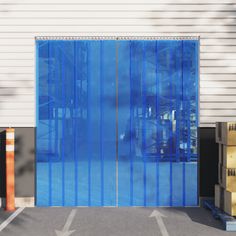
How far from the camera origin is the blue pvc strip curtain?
7754 millimetres

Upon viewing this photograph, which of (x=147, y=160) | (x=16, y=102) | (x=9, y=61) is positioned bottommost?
(x=147, y=160)

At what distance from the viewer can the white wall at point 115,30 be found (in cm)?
772

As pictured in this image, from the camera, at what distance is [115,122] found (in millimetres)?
7785

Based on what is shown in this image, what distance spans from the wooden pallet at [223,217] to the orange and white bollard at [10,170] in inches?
153

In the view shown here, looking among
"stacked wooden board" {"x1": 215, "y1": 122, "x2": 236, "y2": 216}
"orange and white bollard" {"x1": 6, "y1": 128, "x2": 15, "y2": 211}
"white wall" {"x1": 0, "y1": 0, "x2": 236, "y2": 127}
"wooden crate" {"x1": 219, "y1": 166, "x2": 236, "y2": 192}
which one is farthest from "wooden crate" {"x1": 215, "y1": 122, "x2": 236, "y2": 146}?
"orange and white bollard" {"x1": 6, "y1": 128, "x2": 15, "y2": 211}

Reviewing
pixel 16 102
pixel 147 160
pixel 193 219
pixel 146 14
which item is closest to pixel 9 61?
pixel 16 102

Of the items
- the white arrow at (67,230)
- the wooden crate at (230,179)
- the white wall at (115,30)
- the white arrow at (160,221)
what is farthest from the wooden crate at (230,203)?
the white arrow at (67,230)

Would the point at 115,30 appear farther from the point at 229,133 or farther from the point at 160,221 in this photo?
the point at 160,221

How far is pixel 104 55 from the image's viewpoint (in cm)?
777

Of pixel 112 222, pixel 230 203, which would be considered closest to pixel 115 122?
pixel 112 222

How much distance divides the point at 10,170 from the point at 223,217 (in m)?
4.08

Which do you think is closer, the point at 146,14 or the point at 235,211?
the point at 235,211

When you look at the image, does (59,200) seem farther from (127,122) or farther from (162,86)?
(162,86)

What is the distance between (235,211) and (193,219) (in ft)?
2.60
